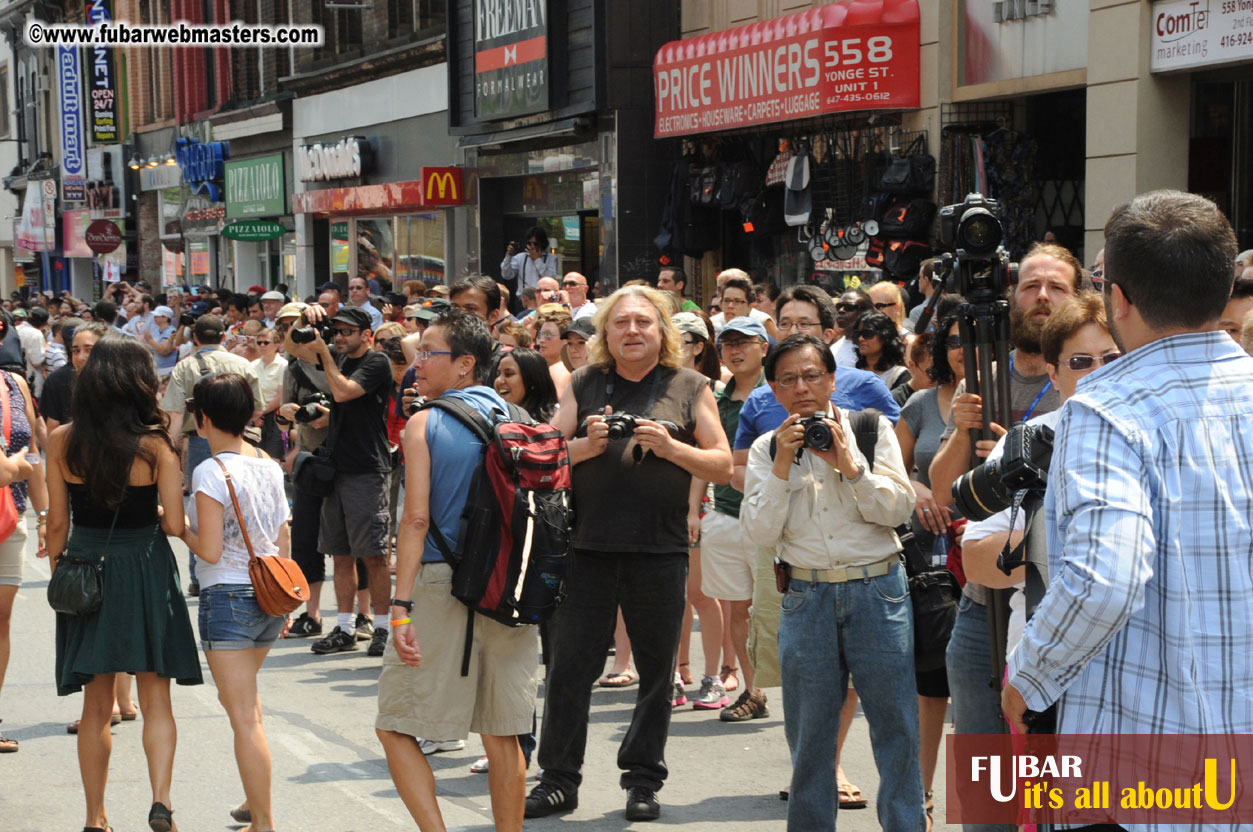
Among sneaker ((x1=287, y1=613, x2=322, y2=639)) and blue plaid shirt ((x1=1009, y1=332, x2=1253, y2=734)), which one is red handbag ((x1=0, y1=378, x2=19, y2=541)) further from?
blue plaid shirt ((x1=1009, y1=332, x2=1253, y2=734))

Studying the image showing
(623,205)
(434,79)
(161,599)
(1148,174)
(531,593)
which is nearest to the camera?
(531,593)

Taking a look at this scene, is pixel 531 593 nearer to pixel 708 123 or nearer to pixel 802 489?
pixel 802 489

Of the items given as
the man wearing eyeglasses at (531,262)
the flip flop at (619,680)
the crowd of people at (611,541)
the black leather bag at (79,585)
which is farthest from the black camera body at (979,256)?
the man wearing eyeglasses at (531,262)

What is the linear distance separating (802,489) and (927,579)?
1.84 feet

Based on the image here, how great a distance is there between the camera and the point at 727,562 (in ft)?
23.4

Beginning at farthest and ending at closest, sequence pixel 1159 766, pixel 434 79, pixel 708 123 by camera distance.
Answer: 1. pixel 434 79
2. pixel 708 123
3. pixel 1159 766

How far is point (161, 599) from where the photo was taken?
5.53m

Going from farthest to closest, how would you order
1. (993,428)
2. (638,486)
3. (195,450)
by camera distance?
(195,450)
(638,486)
(993,428)

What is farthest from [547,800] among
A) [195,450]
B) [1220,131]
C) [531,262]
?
[531,262]

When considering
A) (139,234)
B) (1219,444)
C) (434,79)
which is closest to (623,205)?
(434,79)

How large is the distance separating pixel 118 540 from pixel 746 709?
323 centimetres

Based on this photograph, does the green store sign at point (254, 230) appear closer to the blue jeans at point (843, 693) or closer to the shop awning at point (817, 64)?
the shop awning at point (817, 64)

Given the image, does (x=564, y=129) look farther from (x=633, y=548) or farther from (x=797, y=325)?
(x=633, y=548)

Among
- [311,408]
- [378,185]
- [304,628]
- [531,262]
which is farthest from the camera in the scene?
[378,185]
